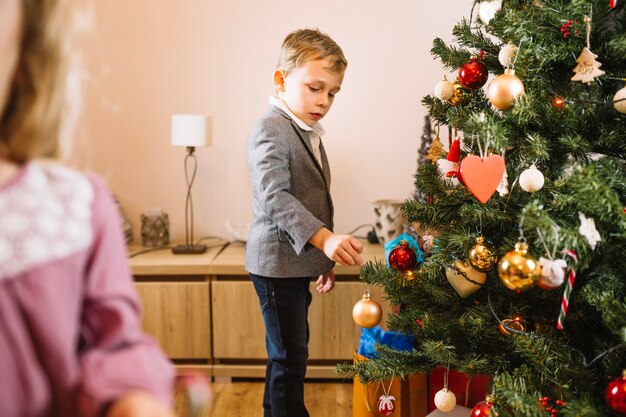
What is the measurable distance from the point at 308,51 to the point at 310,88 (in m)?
0.09

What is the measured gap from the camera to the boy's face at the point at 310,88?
142 cm

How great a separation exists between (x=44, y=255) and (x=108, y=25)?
2.21 meters

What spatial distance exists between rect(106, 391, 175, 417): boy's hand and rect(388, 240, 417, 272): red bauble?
34.3 inches

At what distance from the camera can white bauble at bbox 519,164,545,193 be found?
1.05m

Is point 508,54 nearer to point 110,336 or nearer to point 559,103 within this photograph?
point 559,103

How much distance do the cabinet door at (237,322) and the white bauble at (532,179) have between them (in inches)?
47.6

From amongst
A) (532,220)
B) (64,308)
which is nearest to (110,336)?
(64,308)

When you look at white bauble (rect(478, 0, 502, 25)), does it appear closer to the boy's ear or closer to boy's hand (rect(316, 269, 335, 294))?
the boy's ear

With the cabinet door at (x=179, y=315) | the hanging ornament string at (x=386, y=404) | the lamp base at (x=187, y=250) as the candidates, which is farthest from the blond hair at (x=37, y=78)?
the lamp base at (x=187, y=250)

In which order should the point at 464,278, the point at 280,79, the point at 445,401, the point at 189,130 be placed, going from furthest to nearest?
the point at 189,130
the point at 280,79
the point at 445,401
the point at 464,278

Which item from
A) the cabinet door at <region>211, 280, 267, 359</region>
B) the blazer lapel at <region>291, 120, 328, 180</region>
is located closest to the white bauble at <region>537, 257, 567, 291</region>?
the blazer lapel at <region>291, 120, 328, 180</region>

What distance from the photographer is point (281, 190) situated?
4.31ft

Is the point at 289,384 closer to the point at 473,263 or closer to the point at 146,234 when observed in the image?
the point at 473,263

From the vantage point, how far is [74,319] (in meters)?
0.52
